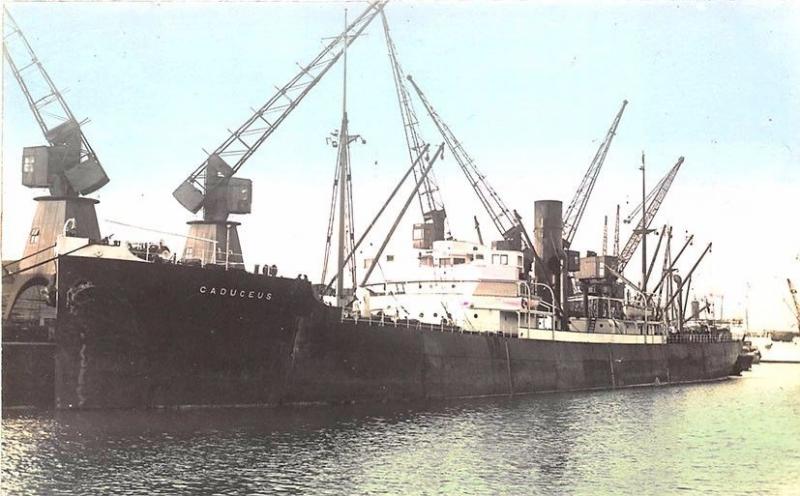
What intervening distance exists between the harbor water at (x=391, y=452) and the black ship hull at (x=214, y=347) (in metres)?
0.88

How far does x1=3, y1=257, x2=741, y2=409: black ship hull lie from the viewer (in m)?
27.4

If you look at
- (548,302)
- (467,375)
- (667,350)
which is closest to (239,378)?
(467,375)

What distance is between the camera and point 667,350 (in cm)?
5797

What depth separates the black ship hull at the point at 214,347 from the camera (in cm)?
2739

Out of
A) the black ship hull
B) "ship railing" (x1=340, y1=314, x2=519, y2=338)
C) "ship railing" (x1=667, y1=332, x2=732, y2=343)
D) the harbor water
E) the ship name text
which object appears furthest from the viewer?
"ship railing" (x1=667, y1=332, x2=732, y2=343)

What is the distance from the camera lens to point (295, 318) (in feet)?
101

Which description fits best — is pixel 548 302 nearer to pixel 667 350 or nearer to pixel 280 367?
pixel 667 350

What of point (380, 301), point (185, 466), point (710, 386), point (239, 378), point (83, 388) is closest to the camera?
point (185, 466)

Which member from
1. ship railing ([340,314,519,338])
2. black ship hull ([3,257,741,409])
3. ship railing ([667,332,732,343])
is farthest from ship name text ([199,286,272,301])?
ship railing ([667,332,732,343])

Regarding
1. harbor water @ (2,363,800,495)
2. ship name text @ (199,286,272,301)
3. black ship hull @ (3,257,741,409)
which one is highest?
ship name text @ (199,286,272,301)

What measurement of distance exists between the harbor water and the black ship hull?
0.88 metres

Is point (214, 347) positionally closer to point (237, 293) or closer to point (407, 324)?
point (237, 293)

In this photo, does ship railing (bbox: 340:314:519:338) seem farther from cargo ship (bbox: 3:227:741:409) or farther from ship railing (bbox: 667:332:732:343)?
ship railing (bbox: 667:332:732:343)

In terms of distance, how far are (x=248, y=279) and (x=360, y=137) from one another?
12354mm
